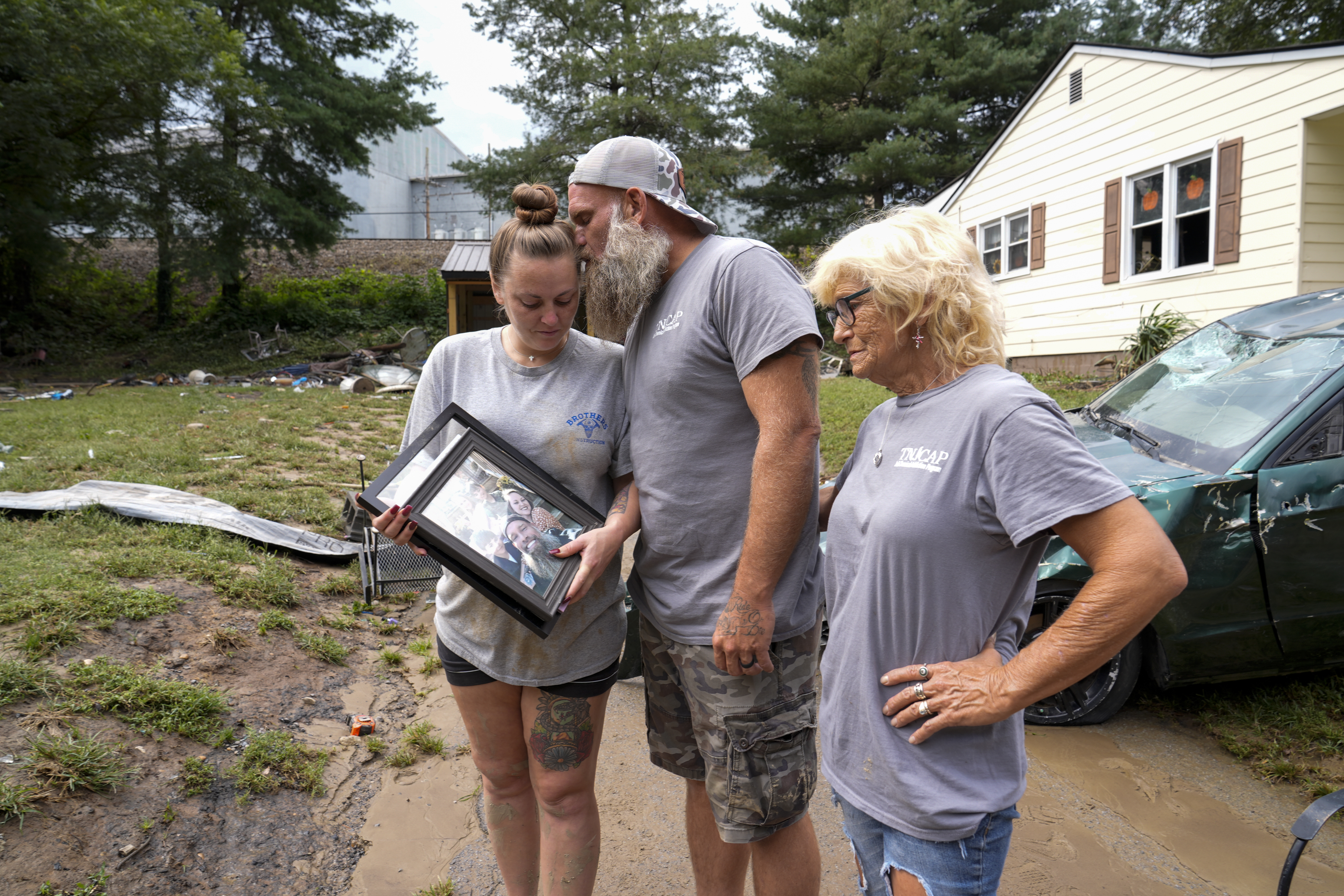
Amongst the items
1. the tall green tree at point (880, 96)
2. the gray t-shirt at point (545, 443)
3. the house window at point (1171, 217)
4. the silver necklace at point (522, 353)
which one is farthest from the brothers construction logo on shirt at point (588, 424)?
the tall green tree at point (880, 96)

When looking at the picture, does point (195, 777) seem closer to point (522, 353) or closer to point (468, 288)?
point (522, 353)

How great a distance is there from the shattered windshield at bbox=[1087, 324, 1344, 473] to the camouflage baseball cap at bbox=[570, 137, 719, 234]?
2.93 metres

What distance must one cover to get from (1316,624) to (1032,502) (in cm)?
320

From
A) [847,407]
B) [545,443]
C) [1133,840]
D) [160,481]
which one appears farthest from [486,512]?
[847,407]

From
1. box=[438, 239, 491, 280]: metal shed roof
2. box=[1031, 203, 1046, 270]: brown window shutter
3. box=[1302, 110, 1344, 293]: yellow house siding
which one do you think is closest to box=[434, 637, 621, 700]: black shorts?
box=[1302, 110, 1344, 293]: yellow house siding

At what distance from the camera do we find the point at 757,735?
1.98 metres

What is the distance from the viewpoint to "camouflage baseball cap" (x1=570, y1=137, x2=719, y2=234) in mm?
2137

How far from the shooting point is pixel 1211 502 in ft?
11.5

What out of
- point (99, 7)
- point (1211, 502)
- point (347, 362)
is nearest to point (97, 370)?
point (347, 362)

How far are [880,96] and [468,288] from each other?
1347 centimetres

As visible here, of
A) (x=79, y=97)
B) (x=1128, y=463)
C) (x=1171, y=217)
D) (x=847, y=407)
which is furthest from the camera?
(x=79, y=97)

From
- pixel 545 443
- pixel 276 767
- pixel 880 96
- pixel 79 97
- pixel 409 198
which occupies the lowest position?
pixel 276 767

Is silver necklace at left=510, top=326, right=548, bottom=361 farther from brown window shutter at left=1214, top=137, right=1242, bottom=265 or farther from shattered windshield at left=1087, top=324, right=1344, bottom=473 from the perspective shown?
brown window shutter at left=1214, top=137, right=1242, bottom=265

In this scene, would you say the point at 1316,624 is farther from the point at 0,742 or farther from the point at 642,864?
the point at 0,742
